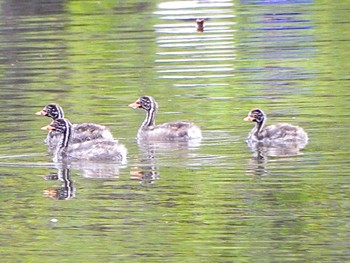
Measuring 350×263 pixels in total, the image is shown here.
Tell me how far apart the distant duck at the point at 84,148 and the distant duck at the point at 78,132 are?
0.54 feet

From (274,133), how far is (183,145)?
965 millimetres

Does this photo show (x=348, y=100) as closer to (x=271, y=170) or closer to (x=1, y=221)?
(x=271, y=170)

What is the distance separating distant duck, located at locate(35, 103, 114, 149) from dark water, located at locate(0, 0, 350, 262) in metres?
0.21

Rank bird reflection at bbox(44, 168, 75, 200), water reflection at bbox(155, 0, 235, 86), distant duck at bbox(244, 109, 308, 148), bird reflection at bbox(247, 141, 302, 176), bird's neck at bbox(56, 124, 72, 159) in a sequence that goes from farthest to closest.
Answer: water reflection at bbox(155, 0, 235, 86), bird's neck at bbox(56, 124, 72, 159), distant duck at bbox(244, 109, 308, 148), bird reflection at bbox(247, 141, 302, 176), bird reflection at bbox(44, 168, 75, 200)

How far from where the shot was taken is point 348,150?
42.9ft

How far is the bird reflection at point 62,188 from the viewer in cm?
1191

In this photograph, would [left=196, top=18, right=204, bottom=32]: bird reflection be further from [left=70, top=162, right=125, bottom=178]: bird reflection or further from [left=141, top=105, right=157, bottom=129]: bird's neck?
[left=70, top=162, right=125, bottom=178]: bird reflection

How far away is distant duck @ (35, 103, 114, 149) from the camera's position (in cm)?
1434

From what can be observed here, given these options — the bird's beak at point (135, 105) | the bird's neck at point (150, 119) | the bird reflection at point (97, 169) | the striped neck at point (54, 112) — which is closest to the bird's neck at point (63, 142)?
the bird reflection at point (97, 169)

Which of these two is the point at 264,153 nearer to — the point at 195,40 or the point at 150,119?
the point at 150,119

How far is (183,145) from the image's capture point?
14273mm

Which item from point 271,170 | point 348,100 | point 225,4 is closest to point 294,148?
point 271,170

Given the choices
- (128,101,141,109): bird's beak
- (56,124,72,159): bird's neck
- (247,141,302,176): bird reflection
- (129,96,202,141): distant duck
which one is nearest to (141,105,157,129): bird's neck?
(129,96,202,141): distant duck

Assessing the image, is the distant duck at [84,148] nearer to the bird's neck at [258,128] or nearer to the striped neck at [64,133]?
the striped neck at [64,133]
